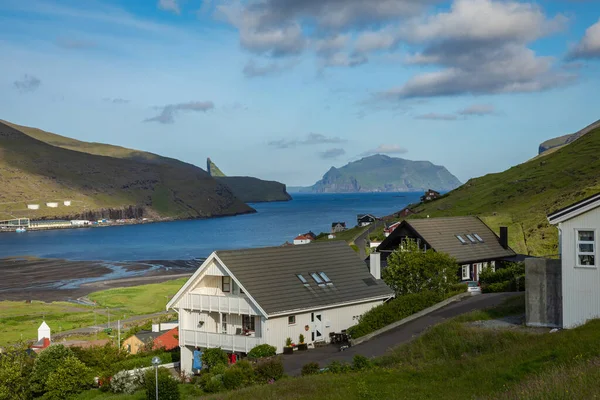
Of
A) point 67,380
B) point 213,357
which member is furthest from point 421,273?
point 67,380

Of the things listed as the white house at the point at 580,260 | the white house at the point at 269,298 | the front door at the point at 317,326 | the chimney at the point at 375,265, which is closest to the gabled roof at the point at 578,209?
the white house at the point at 580,260

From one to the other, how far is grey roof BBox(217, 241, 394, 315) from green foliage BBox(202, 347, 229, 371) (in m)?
→ 2.90

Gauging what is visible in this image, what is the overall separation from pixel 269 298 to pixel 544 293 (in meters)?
12.9

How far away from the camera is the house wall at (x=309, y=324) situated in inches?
1258

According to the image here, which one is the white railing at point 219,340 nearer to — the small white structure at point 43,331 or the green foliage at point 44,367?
the green foliage at point 44,367

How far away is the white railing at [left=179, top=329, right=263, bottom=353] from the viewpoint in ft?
105

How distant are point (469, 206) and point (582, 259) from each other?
88034mm

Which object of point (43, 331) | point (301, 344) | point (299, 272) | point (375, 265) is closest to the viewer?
point (301, 344)

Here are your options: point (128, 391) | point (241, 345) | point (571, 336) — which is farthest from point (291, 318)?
point (571, 336)

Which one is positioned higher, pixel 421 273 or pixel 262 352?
pixel 421 273

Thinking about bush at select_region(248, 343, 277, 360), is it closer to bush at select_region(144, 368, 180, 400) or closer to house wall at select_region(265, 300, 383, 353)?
house wall at select_region(265, 300, 383, 353)

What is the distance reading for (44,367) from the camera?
32.2 metres

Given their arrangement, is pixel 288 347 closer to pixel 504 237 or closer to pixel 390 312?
pixel 390 312

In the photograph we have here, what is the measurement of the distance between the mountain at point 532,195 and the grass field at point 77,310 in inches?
1736
